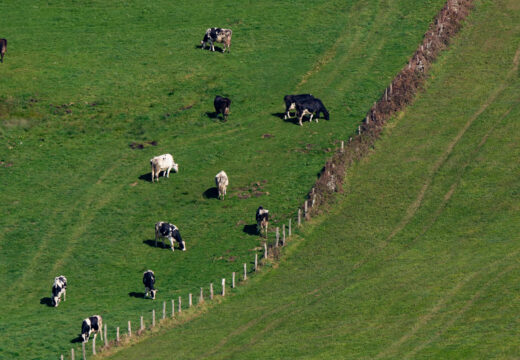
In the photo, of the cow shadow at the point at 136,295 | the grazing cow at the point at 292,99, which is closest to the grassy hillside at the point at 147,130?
the cow shadow at the point at 136,295

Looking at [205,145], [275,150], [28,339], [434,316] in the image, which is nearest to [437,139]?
[275,150]

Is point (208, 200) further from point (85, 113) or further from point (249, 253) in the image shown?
point (85, 113)

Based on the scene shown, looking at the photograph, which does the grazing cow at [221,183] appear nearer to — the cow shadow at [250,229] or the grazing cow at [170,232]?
the cow shadow at [250,229]

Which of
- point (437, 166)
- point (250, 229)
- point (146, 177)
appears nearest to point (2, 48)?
point (146, 177)

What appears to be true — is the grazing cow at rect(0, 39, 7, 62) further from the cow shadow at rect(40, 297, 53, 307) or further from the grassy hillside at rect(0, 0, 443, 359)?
the cow shadow at rect(40, 297, 53, 307)

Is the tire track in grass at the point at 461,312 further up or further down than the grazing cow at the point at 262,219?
further down

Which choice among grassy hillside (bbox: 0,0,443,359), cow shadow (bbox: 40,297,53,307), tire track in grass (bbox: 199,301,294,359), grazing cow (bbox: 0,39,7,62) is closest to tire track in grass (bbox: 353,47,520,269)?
tire track in grass (bbox: 199,301,294,359)
